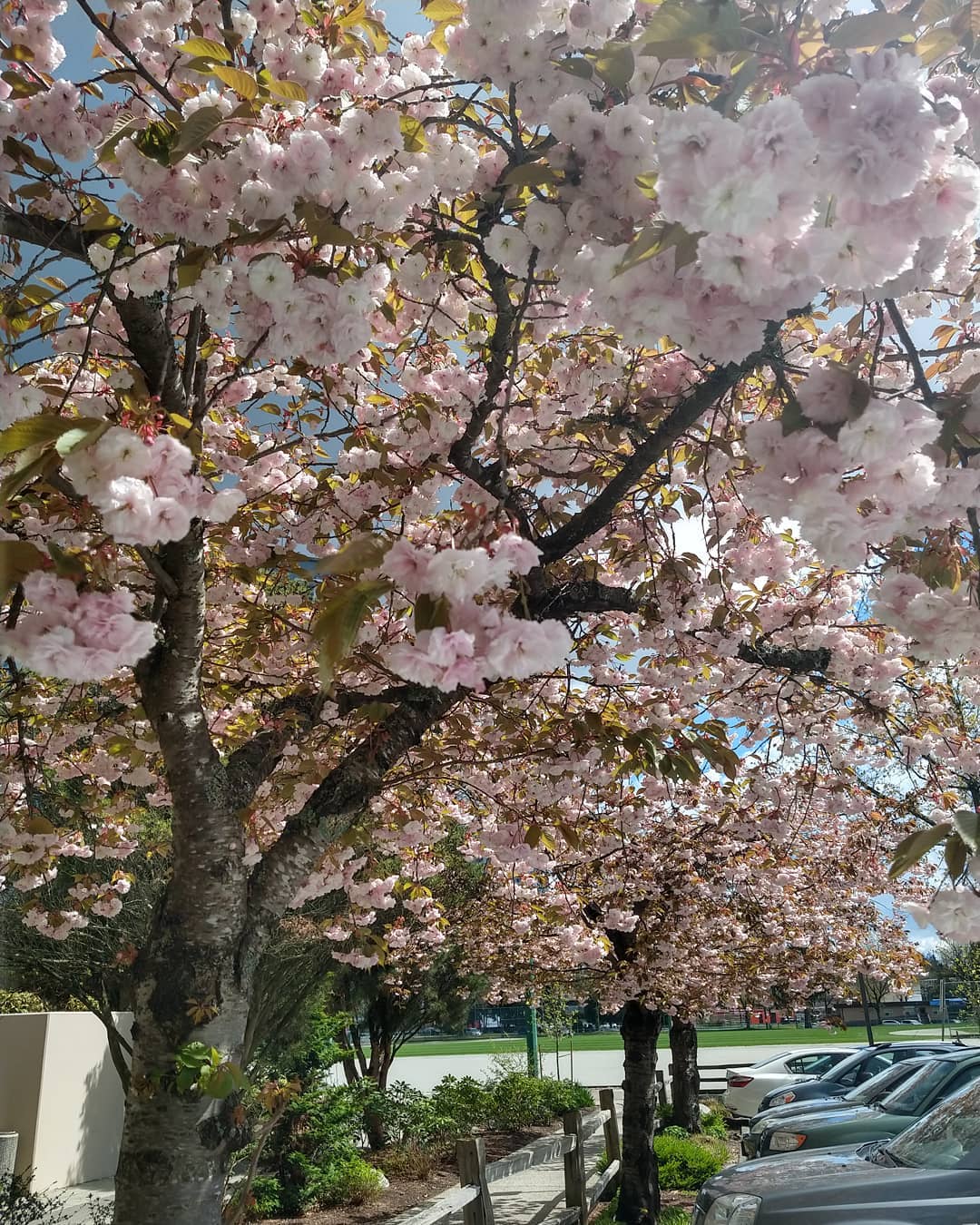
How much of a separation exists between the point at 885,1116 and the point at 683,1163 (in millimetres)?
3592

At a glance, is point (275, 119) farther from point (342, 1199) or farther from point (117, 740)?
point (342, 1199)

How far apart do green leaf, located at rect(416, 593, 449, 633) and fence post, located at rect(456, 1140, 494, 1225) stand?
4.71 meters

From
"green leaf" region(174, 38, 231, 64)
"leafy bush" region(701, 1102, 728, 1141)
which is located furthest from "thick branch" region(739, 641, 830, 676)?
"leafy bush" region(701, 1102, 728, 1141)

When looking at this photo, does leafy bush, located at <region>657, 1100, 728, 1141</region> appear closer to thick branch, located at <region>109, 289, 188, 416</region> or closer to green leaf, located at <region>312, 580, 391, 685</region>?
thick branch, located at <region>109, 289, 188, 416</region>

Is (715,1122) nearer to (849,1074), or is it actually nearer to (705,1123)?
(705,1123)

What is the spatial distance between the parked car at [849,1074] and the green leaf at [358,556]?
12.0 meters

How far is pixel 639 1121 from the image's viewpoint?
855 centimetres

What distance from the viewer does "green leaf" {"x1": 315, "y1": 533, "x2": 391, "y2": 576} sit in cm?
142

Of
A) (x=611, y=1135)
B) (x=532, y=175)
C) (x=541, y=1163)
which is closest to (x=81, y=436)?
(x=532, y=175)

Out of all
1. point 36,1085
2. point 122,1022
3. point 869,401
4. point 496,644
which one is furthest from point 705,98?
point 122,1022

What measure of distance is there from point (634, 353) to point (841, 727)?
366cm

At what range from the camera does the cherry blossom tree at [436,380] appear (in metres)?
1.42

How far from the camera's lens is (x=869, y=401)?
151cm

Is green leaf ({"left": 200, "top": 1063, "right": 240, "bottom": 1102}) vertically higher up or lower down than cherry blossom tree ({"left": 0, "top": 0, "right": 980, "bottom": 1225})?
lower down
